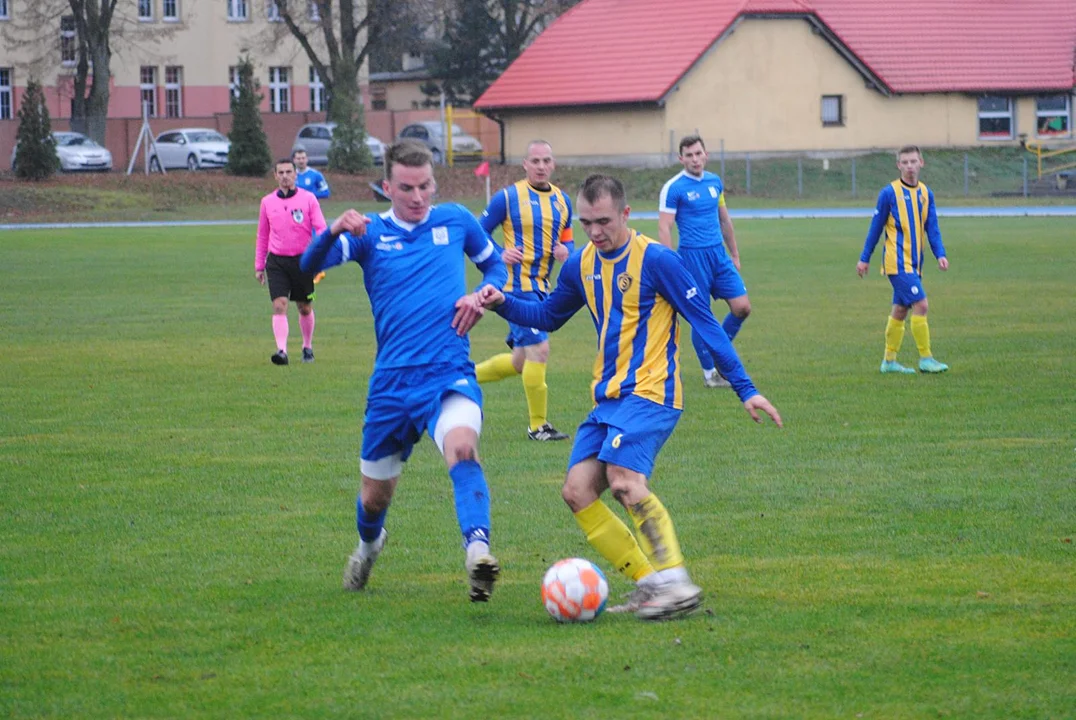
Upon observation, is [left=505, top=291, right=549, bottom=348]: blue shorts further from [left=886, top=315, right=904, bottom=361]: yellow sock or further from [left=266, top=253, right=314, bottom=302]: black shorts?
[left=266, top=253, right=314, bottom=302]: black shorts

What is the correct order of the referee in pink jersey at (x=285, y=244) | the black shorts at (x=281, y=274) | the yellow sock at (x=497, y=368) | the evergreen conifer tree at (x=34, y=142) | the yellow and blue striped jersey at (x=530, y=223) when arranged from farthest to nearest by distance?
the evergreen conifer tree at (x=34, y=142) → the black shorts at (x=281, y=274) → the referee in pink jersey at (x=285, y=244) → the yellow and blue striped jersey at (x=530, y=223) → the yellow sock at (x=497, y=368)

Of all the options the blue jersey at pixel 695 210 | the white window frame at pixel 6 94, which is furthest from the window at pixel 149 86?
the blue jersey at pixel 695 210

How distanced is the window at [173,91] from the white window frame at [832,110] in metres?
29.8

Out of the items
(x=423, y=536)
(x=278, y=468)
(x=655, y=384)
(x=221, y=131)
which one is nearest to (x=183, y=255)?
(x=278, y=468)

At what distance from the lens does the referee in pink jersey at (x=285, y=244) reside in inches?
631

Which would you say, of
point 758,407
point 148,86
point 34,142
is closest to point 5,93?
point 148,86

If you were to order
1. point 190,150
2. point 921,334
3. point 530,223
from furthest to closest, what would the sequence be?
Result: point 190,150 → point 921,334 → point 530,223

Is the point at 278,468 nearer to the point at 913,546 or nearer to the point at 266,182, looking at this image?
the point at 913,546

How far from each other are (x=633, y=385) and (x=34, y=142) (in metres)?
44.3

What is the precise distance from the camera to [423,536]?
816 cm

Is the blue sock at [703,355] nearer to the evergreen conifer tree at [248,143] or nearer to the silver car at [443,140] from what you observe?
the evergreen conifer tree at [248,143]

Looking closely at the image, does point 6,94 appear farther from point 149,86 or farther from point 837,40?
point 837,40

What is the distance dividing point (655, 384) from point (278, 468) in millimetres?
4440

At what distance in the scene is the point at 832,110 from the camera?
56281mm
